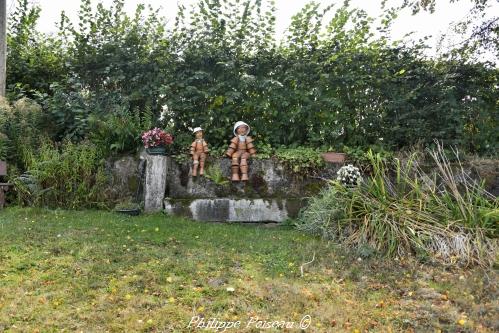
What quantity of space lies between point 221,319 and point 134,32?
5.31 meters

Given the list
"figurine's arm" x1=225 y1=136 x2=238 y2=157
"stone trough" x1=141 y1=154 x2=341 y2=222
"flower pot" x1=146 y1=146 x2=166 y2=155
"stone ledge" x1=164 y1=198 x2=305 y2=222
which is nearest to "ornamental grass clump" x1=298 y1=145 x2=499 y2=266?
"stone ledge" x1=164 y1=198 x2=305 y2=222

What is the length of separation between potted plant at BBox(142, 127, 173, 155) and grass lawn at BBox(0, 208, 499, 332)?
1.43 metres

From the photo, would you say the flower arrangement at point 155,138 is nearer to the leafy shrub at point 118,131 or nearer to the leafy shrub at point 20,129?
the leafy shrub at point 118,131

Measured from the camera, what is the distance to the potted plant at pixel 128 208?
17.1ft

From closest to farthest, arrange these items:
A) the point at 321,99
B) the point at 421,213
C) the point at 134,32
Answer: the point at 421,213
the point at 321,99
the point at 134,32

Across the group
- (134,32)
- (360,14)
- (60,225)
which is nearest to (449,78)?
(360,14)

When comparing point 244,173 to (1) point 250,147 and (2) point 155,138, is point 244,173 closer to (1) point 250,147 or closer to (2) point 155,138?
(1) point 250,147

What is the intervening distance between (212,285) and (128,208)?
8.47 feet

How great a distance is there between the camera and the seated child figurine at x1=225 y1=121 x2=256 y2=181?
5465 millimetres

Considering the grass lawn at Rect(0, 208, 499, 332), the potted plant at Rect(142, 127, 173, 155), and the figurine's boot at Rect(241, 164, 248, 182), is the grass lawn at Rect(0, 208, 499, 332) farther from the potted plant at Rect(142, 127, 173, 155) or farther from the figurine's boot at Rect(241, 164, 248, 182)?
the potted plant at Rect(142, 127, 173, 155)

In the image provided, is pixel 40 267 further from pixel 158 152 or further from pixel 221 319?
pixel 158 152

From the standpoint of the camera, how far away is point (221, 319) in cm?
262

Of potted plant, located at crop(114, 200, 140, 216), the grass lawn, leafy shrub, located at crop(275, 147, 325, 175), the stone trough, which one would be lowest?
the grass lawn

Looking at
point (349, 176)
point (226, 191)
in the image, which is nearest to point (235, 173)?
point (226, 191)
